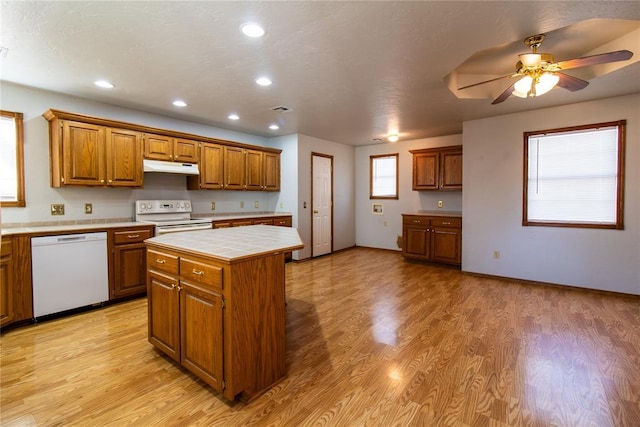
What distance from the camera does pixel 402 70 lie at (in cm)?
288

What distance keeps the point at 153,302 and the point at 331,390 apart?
1.54m

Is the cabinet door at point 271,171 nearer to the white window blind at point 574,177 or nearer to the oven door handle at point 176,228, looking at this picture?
the oven door handle at point 176,228

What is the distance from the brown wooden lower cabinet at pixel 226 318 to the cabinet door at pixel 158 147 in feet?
7.65

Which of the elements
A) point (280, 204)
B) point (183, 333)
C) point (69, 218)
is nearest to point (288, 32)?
point (183, 333)

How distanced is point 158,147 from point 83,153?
2.82 ft

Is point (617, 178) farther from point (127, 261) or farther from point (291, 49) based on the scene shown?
point (127, 261)

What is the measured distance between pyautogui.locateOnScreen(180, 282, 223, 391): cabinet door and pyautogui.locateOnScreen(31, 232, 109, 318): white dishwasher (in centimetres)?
198

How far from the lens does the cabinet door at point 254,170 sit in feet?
17.5

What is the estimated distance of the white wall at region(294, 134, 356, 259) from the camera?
5.81 metres

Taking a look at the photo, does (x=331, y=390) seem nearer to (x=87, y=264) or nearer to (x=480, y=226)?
(x=87, y=264)

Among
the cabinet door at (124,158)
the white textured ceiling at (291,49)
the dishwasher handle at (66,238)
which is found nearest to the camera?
the white textured ceiling at (291,49)

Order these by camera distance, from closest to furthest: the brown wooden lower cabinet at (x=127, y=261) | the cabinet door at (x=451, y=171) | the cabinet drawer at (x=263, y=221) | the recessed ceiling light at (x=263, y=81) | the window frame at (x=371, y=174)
A: the recessed ceiling light at (x=263, y=81), the brown wooden lower cabinet at (x=127, y=261), the cabinet drawer at (x=263, y=221), the cabinet door at (x=451, y=171), the window frame at (x=371, y=174)

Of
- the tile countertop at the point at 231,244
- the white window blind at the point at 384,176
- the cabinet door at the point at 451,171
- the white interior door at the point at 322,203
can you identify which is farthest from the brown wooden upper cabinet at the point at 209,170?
the cabinet door at the point at 451,171

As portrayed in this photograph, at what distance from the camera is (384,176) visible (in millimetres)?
6914
